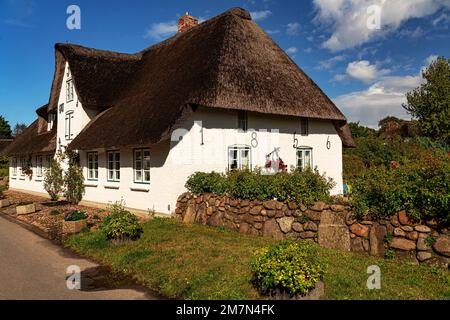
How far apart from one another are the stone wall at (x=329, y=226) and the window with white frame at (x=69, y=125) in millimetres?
10335

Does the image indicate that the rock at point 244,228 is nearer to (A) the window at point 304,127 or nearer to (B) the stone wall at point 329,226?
(B) the stone wall at point 329,226

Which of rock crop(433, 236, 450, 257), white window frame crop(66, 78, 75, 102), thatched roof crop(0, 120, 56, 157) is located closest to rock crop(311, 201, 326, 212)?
rock crop(433, 236, 450, 257)

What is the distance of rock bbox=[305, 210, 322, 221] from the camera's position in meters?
8.11

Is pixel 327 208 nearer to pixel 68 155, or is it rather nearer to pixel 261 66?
pixel 261 66

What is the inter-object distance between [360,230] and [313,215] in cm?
110

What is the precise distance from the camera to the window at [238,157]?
13.1 m

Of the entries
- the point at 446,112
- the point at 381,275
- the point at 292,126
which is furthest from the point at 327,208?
the point at 446,112

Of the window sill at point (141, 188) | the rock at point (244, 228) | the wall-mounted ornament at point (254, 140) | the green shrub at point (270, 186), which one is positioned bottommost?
the rock at point (244, 228)

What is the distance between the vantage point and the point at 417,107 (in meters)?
31.3

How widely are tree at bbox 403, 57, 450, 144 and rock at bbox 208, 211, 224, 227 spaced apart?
25100mm

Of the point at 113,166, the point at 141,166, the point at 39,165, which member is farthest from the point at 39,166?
the point at 141,166

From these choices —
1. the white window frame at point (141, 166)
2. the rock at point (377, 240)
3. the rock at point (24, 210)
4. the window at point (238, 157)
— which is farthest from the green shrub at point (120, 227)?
the rock at point (24, 210)

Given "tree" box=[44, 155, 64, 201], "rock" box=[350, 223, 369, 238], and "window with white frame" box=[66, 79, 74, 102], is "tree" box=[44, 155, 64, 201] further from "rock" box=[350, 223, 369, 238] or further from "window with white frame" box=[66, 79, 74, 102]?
"rock" box=[350, 223, 369, 238]

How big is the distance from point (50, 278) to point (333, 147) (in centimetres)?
1311
